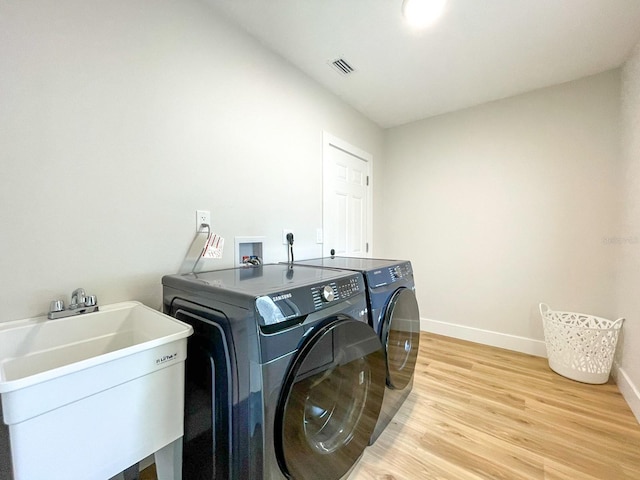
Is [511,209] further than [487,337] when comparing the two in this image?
No

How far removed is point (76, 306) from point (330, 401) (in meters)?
1.02

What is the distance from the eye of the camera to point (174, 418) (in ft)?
2.77

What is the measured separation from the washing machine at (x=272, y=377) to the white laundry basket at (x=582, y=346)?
184cm

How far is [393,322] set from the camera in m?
1.35

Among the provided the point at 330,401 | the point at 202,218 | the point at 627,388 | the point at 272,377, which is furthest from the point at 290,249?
the point at 627,388

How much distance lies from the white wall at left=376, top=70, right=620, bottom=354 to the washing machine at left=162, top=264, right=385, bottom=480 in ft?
6.71

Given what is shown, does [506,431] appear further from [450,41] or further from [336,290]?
[450,41]

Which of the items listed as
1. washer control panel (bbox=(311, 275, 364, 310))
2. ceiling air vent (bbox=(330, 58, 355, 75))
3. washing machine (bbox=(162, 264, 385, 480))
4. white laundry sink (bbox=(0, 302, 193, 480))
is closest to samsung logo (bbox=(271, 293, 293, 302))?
washing machine (bbox=(162, 264, 385, 480))

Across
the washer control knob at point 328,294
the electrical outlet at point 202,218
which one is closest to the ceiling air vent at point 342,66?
the electrical outlet at point 202,218

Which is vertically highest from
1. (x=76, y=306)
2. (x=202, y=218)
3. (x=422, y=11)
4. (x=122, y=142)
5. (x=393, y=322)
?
(x=422, y=11)

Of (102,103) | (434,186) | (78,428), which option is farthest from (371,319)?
(434,186)

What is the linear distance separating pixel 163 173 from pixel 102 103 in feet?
1.10

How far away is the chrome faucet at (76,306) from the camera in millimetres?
909

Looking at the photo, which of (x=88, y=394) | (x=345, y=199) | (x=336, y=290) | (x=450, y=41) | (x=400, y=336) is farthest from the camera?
(x=345, y=199)
